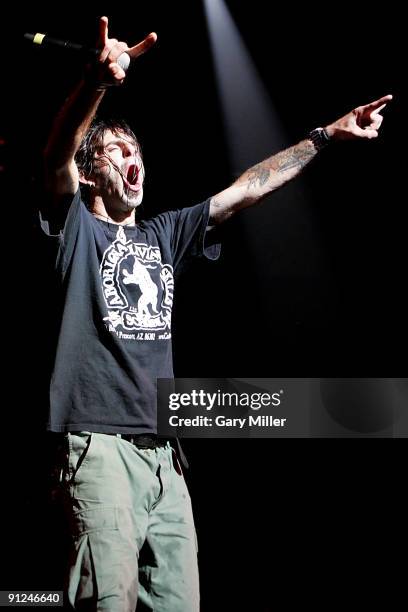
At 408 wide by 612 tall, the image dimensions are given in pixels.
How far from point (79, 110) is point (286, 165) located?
0.94 metres

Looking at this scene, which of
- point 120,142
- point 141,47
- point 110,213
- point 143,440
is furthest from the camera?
point 120,142

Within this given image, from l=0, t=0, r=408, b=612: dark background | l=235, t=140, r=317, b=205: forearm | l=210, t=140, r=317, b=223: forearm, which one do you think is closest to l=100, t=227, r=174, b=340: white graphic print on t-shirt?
l=210, t=140, r=317, b=223: forearm

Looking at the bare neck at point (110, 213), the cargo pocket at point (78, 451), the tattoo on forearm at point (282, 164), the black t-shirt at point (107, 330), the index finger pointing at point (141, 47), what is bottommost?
the cargo pocket at point (78, 451)

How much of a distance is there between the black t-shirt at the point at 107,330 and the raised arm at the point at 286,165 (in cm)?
41

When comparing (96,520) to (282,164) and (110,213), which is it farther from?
(282,164)

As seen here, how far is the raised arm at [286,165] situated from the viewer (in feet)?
7.55

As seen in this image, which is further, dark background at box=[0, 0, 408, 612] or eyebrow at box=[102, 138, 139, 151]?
dark background at box=[0, 0, 408, 612]

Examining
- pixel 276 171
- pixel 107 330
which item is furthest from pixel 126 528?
pixel 276 171

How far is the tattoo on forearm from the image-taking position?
2.33 metres

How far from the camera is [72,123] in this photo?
1649 mm

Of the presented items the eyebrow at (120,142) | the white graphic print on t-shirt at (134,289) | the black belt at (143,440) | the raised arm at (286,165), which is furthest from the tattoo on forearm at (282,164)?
the black belt at (143,440)

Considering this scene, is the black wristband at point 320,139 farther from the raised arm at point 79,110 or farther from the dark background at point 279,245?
the dark background at point 279,245

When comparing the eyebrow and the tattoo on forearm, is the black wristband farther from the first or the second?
the eyebrow

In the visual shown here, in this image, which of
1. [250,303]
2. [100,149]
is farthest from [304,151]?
[250,303]
